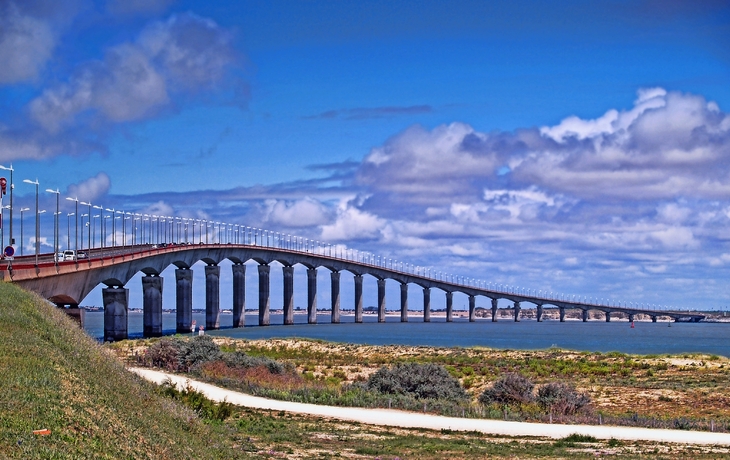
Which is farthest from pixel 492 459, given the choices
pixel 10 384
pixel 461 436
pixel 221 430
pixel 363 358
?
pixel 363 358

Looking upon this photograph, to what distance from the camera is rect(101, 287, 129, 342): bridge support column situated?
340 feet

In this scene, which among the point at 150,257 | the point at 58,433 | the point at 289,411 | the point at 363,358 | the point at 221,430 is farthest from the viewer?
the point at 150,257

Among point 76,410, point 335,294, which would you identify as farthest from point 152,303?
point 76,410

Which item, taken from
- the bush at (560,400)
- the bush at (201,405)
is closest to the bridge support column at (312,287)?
the bush at (560,400)

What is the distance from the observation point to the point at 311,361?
69.8m

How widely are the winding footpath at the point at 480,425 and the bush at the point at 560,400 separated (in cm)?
493

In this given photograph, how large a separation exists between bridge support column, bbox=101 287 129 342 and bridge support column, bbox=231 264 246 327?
54648 millimetres

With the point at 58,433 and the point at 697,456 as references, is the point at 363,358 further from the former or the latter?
the point at 58,433

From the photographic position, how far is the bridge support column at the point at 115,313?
104 metres

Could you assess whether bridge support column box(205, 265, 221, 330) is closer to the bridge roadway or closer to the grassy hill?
the bridge roadway

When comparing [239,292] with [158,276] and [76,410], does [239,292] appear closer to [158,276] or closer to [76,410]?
[158,276]

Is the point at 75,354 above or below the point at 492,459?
above

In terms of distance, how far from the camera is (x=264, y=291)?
560ft

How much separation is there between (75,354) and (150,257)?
8597cm
